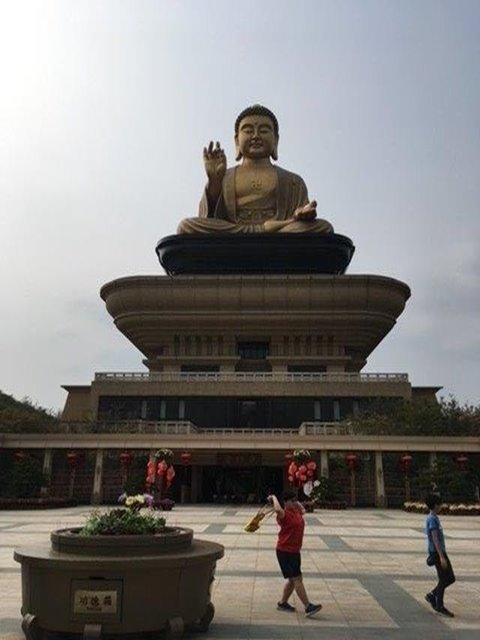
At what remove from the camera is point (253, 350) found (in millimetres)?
50875

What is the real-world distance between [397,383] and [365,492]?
11.1m

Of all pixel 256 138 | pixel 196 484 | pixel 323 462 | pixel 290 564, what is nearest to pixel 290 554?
pixel 290 564

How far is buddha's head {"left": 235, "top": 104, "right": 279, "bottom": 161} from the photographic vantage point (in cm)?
5788

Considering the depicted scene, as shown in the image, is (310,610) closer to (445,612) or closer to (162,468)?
(445,612)

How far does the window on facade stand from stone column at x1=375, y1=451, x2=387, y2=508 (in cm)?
1853

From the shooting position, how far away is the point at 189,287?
48.9 meters

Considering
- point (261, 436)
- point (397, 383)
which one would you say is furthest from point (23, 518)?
point (397, 383)

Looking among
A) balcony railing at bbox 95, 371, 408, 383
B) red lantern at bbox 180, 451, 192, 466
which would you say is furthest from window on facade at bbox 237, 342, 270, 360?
red lantern at bbox 180, 451, 192, 466

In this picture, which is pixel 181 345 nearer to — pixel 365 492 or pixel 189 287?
pixel 189 287

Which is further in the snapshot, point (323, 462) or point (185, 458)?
point (323, 462)

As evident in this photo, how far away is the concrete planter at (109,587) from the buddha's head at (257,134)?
53581mm

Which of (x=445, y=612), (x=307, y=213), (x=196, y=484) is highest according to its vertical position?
(x=307, y=213)

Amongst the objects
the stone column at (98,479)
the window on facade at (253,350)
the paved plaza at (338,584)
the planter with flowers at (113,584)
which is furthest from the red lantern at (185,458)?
the planter with flowers at (113,584)

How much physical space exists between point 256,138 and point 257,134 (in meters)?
0.40
